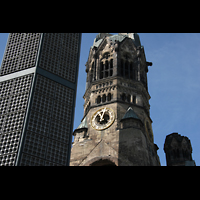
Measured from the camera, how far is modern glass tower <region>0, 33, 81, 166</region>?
892 inches

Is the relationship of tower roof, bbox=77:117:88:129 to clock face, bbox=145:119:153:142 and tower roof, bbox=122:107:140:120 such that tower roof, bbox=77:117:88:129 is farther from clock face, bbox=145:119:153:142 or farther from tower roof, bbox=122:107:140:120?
clock face, bbox=145:119:153:142

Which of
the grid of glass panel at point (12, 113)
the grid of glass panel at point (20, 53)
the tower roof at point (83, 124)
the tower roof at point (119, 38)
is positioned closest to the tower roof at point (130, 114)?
the tower roof at point (83, 124)

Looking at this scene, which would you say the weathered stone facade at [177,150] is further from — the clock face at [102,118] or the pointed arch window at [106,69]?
the pointed arch window at [106,69]

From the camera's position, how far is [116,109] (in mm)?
48219

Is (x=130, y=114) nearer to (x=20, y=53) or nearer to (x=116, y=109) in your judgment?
(x=116, y=109)

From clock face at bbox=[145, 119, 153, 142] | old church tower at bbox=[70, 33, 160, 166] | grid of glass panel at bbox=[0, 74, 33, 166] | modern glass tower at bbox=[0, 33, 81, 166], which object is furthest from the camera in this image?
clock face at bbox=[145, 119, 153, 142]

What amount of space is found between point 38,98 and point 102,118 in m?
23.2

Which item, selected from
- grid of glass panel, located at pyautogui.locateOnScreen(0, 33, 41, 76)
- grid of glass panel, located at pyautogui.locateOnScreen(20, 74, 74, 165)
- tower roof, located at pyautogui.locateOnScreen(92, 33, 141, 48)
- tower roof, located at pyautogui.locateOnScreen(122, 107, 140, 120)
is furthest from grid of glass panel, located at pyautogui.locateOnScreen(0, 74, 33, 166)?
tower roof, located at pyautogui.locateOnScreen(92, 33, 141, 48)

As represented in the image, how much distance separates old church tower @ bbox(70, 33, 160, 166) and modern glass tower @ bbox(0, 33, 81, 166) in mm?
17088

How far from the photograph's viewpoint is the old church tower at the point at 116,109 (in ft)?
142
